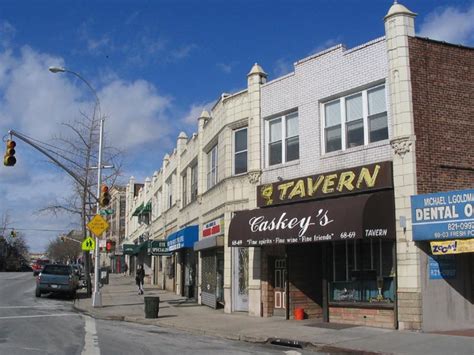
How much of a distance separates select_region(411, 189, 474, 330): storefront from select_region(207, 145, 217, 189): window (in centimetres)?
1131

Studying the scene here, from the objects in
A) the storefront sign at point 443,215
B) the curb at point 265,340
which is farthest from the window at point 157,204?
the storefront sign at point 443,215

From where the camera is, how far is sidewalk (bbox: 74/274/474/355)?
39.0 feet

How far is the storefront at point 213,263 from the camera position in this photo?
21606mm

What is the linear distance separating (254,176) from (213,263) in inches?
219

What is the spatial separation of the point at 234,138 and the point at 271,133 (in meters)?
2.11

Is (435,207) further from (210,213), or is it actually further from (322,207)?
(210,213)

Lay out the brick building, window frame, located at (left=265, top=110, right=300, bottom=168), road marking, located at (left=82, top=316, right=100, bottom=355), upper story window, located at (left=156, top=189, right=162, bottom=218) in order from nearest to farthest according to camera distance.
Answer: road marking, located at (left=82, top=316, right=100, bottom=355), the brick building, window frame, located at (left=265, top=110, right=300, bottom=168), upper story window, located at (left=156, top=189, right=162, bottom=218)

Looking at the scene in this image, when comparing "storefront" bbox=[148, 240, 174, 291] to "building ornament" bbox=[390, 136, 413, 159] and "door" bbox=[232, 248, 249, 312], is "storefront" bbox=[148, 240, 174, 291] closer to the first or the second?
"door" bbox=[232, 248, 249, 312]

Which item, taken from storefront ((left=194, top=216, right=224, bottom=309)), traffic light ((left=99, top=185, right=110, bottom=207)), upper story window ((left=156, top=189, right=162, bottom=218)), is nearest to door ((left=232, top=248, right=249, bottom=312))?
storefront ((left=194, top=216, right=224, bottom=309))

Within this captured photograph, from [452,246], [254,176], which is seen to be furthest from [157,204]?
[452,246]

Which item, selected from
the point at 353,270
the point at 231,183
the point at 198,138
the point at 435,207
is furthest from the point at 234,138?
the point at 435,207

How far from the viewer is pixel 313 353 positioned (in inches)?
479

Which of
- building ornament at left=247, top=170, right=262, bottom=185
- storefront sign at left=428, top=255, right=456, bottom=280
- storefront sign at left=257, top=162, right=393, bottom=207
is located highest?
building ornament at left=247, top=170, right=262, bottom=185

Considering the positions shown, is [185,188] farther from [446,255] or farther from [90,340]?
[446,255]
